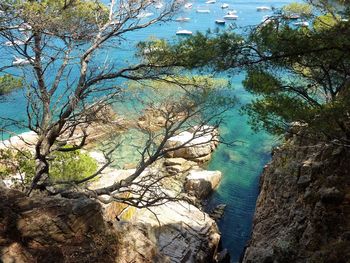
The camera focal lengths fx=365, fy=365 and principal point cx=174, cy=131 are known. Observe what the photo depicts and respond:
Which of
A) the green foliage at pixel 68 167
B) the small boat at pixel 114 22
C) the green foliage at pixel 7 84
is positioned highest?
the small boat at pixel 114 22

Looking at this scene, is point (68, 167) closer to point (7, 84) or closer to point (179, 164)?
point (7, 84)

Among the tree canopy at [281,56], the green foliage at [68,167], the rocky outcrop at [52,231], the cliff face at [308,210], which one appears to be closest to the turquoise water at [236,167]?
the green foliage at [68,167]

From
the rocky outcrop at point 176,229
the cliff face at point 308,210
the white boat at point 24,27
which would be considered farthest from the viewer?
the rocky outcrop at point 176,229

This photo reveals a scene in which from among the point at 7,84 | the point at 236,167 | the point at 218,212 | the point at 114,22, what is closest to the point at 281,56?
the point at 114,22

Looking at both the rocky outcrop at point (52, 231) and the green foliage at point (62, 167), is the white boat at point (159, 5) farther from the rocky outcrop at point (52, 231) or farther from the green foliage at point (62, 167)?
the green foliage at point (62, 167)

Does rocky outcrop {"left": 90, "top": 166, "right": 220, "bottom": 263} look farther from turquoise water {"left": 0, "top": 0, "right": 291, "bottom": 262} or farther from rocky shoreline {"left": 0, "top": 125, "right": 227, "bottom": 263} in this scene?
turquoise water {"left": 0, "top": 0, "right": 291, "bottom": 262}

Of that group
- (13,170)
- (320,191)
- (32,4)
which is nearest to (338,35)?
(320,191)
